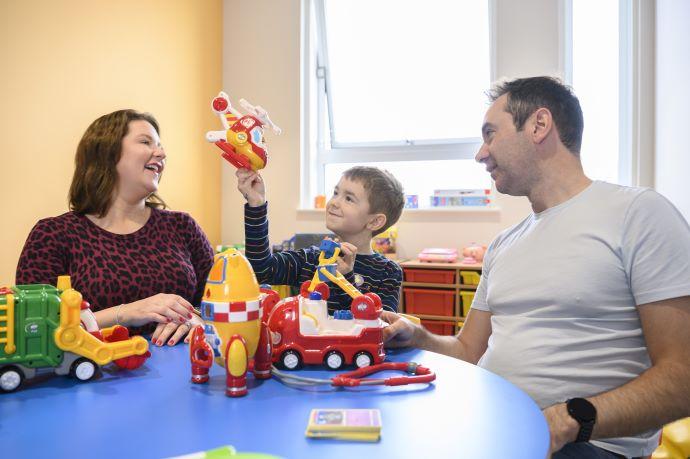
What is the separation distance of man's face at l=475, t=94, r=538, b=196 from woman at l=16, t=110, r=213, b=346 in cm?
96

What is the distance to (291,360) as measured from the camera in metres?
0.90

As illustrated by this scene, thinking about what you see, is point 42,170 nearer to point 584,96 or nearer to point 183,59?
point 183,59

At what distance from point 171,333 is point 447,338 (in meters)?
0.67

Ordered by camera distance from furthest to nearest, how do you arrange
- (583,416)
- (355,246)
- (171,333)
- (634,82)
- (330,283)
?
1. (634,82)
2. (355,246)
3. (330,283)
4. (171,333)
5. (583,416)

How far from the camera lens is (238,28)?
12.9 feet

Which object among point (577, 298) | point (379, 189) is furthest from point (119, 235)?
point (577, 298)

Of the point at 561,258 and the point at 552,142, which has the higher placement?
the point at 552,142

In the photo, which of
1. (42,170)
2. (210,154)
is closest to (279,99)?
(210,154)

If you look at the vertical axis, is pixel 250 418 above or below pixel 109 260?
below

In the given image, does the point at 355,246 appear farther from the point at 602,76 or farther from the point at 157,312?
the point at 602,76

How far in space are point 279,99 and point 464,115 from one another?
1.35 metres

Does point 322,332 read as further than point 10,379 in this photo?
Yes

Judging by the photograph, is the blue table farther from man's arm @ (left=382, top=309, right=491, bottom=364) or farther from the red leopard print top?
the red leopard print top

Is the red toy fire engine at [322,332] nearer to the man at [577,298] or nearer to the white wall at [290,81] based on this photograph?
the man at [577,298]
